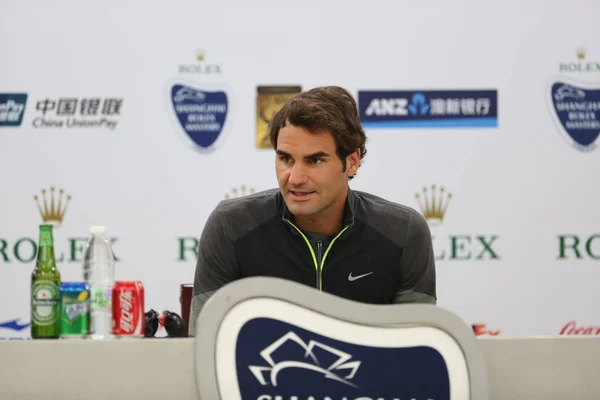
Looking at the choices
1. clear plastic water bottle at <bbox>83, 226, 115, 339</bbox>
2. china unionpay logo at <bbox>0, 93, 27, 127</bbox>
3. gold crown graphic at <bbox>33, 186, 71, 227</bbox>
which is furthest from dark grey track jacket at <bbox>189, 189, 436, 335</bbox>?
china unionpay logo at <bbox>0, 93, 27, 127</bbox>

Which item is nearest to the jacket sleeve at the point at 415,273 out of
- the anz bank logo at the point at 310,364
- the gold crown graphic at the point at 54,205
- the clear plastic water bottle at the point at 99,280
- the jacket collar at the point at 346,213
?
the jacket collar at the point at 346,213

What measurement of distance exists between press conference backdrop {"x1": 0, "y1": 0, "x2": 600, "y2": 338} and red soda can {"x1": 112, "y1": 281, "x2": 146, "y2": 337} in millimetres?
2045

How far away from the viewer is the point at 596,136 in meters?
3.56

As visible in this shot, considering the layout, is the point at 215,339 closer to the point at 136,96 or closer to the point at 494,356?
the point at 494,356

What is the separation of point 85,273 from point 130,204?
171 centimetres

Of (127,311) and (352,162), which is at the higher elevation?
(352,162)

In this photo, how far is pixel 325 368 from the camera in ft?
4.05

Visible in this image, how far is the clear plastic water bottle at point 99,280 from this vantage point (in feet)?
Result: 4.85

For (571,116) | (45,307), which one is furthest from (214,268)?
(571,116)

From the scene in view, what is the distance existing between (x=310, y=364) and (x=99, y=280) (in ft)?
2.99

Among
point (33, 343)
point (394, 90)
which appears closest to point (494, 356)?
point (33, 343)

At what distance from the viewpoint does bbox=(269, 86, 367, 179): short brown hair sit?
1928 mm

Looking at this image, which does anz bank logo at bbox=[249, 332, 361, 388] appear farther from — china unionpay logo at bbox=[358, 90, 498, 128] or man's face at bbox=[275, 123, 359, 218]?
china unionpay logo at bbox=[358, 90, 498, 128]

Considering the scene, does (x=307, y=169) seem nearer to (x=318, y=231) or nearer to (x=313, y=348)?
(x=318, y=231)
